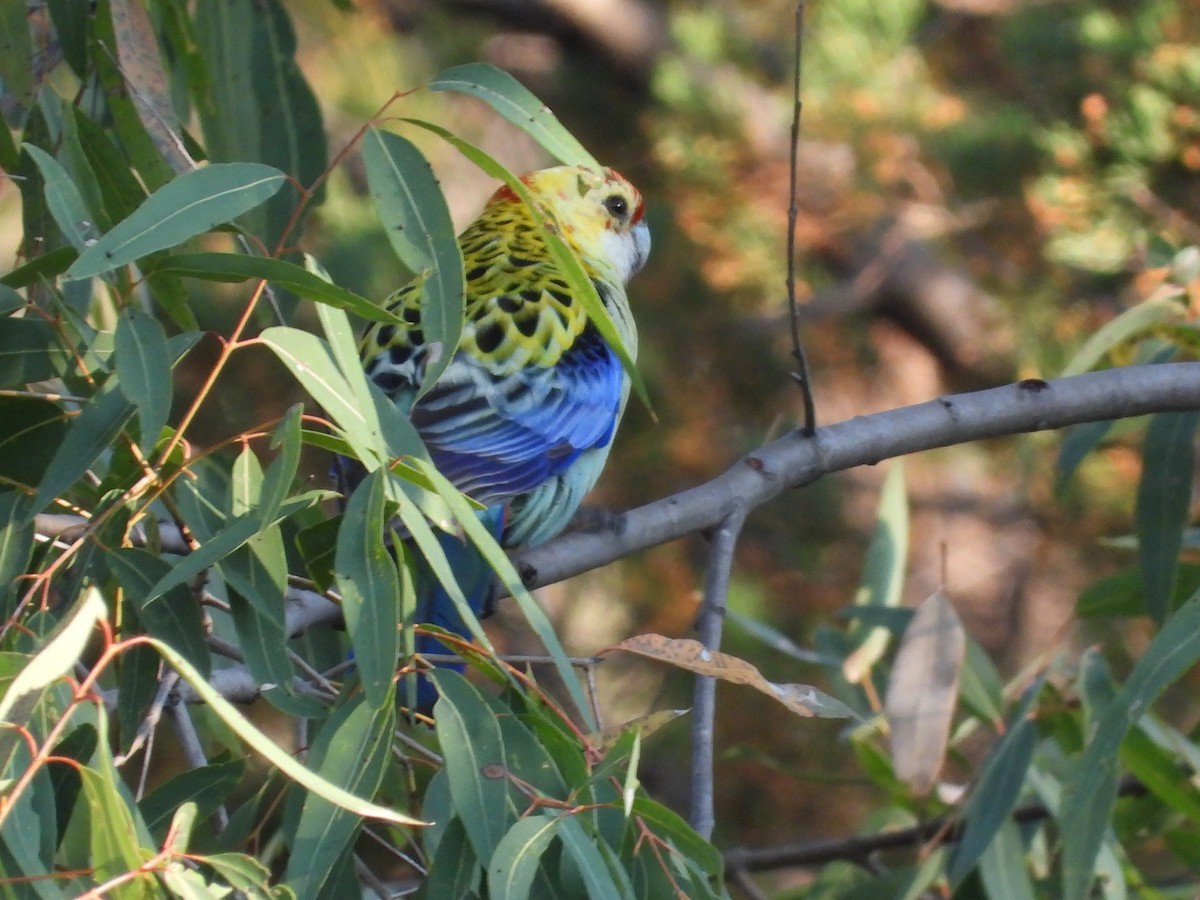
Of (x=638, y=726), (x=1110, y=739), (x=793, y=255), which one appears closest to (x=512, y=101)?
(x=793, y=255)

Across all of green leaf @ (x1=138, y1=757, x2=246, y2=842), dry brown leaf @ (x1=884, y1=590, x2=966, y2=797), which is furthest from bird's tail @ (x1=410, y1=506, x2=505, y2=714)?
dry brown leaf @ (x1=884, y1=590, x2=966, y2=797)

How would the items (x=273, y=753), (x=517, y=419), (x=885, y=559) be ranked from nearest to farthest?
(x=273, y=753) → (x=517, y=419) → (x=885, y=559)

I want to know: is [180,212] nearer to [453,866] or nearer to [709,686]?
[453,866]

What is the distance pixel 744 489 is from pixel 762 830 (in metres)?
2.57

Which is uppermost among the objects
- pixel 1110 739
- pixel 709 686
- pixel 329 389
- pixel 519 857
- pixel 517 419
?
pixel 329 389

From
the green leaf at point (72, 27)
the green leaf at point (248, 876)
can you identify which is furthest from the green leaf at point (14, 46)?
the green leaf at point (248, 876)

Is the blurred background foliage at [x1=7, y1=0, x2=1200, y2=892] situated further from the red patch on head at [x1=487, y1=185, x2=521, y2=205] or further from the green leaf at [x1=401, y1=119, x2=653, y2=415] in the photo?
the green leaf at [x1=401, y1=119, x2=653, y2=415]

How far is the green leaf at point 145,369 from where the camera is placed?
131cm

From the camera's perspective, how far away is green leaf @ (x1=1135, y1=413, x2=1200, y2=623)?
2234mm

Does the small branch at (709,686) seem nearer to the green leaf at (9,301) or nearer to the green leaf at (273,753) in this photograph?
the green leaf at (273,753)

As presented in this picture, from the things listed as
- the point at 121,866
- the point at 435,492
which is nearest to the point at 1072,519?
the point at 435,492

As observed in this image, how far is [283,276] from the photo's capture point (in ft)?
4.55

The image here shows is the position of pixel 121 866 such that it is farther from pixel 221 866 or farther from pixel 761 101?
pixel 761 101

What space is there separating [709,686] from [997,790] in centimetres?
74
